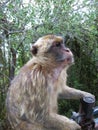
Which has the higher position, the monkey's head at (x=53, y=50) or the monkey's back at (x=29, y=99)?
the monkey's head at (x=53, y=50)

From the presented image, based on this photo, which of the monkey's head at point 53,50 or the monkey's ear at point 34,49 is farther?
the monkey's ear at point 34,49

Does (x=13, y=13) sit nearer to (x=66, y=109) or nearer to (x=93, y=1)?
(x=93, y=1)

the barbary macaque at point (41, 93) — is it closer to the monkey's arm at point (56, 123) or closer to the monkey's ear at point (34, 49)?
the monkey's arm at point (56, 123)

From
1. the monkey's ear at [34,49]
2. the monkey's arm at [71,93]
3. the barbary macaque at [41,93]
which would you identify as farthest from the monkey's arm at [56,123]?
the monkey's ear at [34,49]

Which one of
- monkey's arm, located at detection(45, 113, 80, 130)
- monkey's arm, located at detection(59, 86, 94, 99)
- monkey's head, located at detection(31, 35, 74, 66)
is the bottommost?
monkey's arm, located at detection(45, 113, 80, 130)

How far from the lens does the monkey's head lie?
3.25 meters

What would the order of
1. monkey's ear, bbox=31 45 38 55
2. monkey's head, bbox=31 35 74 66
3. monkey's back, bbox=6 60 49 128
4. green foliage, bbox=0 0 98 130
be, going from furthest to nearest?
green foliage, bbox=0 0 98 130 < monkey's ear, bbox=31 45 38 55 < monkey's head, bbox=31 35 74 66 < monkey's back, bbox=6 60 49 128

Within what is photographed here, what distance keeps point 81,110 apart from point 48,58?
3.07 feet

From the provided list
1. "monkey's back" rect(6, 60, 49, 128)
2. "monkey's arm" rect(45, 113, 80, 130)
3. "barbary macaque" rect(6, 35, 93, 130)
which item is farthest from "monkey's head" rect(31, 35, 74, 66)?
"monkey's arm" rect(45, 113, 80, 130)

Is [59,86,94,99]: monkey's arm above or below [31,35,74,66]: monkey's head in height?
below

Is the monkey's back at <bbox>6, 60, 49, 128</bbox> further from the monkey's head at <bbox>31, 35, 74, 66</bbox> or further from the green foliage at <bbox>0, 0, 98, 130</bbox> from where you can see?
the green foliage at <bbox>0, 0, 98, 130</bbox>

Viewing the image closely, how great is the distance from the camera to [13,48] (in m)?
4.79

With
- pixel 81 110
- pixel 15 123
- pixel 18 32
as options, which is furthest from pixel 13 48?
pixel 81 110

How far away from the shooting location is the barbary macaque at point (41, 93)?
309cm
